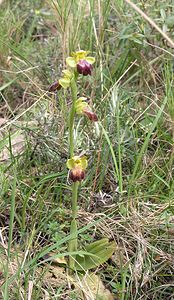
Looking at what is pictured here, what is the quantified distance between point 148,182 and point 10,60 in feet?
3.16

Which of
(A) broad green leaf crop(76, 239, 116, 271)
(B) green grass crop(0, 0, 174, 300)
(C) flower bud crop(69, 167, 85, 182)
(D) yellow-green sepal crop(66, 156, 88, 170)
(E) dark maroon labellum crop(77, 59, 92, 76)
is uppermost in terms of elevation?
(E) dark maroon labellum crop(77, 59, 92, 76)

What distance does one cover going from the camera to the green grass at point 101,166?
1.69 m

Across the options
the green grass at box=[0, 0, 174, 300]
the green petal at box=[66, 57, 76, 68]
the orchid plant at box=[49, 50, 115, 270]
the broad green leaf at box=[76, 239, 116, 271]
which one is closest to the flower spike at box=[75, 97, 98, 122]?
the orchid plant at box=[49, 50, 115, 270]

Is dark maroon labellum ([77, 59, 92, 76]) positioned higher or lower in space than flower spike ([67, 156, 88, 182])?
higher

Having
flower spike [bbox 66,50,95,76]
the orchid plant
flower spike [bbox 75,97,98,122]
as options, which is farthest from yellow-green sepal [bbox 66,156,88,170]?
flower spike [bbox 66,50,95,76]

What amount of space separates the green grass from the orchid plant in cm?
4

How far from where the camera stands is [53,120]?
82.6 inches

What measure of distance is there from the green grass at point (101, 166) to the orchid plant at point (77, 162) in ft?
0.14

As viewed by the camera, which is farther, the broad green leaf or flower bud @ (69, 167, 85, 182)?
the broad green leaf

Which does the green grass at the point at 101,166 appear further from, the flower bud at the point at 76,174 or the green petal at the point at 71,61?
the green petal at the point at 71,61

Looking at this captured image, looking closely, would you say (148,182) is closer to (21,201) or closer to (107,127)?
(107,127)

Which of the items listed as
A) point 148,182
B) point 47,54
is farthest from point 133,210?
point 47,54

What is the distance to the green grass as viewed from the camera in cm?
169

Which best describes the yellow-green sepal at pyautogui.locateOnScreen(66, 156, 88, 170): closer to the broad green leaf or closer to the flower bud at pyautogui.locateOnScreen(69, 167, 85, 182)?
the flower bud at pyautogui.locateOnScreen(69, 167, 85, 182)
